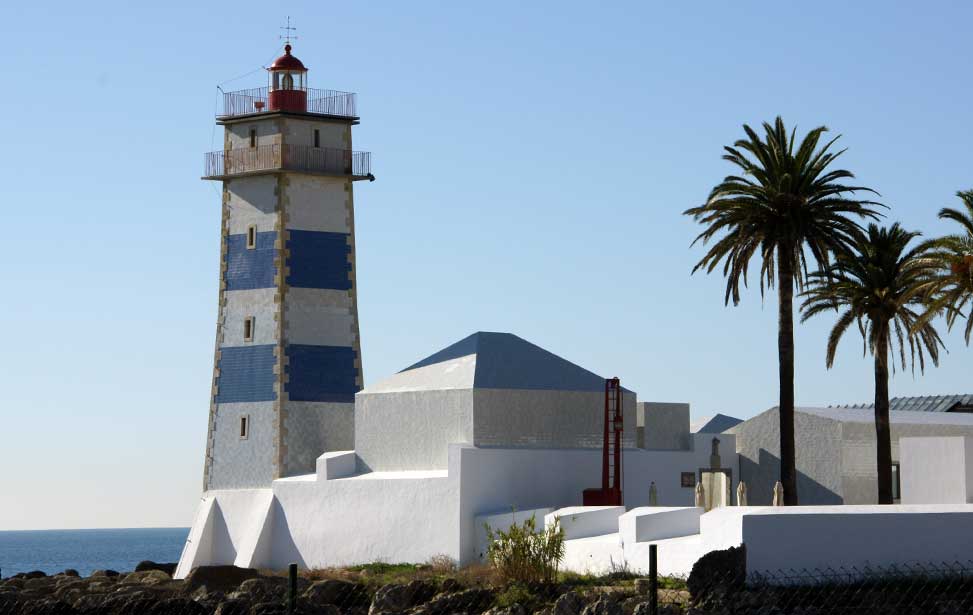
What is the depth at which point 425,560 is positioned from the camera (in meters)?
41.7

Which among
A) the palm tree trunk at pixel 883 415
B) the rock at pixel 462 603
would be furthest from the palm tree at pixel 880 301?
the rock at pixel 462 603

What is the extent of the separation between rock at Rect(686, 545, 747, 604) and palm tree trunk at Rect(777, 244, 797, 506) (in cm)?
1242

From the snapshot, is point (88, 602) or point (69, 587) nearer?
point (88, 602)

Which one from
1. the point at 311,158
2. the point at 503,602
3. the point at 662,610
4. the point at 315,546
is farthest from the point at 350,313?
the point at 662,610

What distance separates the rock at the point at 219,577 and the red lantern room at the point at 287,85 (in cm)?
1568

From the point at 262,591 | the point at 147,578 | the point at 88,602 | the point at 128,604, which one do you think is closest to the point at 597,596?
the point at 262,591

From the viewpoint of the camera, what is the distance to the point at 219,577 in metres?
41.1

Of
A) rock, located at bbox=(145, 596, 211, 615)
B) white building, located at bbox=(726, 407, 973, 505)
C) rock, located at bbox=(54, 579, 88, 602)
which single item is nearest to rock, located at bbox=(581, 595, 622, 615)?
rock, located at bbox=(145, 596, 211, 615)

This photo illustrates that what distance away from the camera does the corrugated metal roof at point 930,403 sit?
59719 millimetres

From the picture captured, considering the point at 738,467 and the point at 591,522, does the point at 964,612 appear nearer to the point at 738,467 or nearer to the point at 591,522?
the point at 591,522

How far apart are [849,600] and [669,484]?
60.1 ft

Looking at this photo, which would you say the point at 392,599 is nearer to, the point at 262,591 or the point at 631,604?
the point at 262,591

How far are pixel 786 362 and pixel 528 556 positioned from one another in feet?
35.5

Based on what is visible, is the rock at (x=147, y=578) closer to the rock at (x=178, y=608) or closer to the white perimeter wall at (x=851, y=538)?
the rock at (x=178, y=608)
